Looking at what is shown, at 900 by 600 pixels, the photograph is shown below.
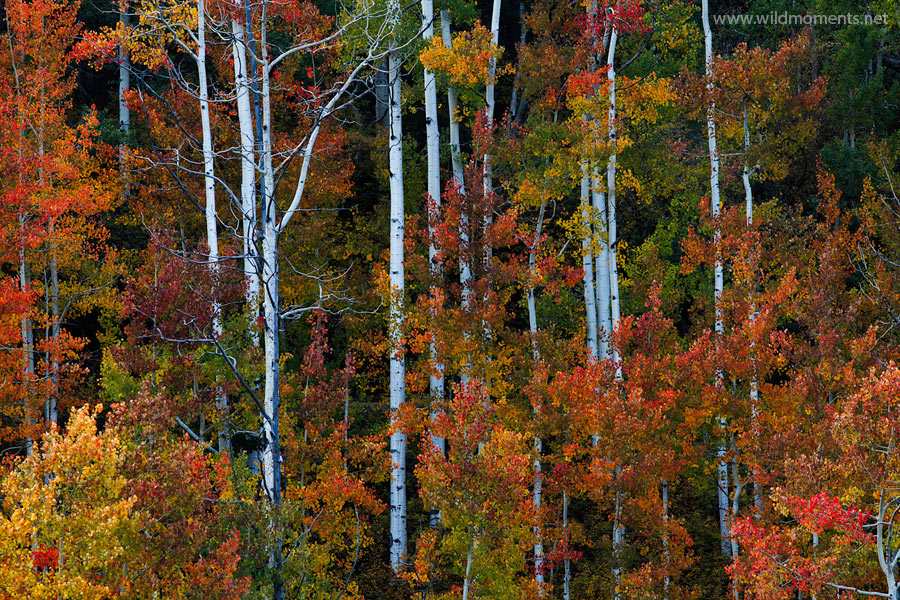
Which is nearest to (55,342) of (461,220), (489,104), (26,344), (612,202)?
(26,344)

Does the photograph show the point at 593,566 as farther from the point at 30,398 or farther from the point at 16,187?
the point at 16,187

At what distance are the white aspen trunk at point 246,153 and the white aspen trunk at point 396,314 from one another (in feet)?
9.23

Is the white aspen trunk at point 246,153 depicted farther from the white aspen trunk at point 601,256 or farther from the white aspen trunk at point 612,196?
the white aspen trunk at point 612,196

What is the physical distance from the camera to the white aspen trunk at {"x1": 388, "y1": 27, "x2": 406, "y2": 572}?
15.9m

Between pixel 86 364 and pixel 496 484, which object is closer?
pixel 496 484

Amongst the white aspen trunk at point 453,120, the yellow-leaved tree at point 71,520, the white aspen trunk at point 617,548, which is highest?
the white aspen trunk at point 453,120

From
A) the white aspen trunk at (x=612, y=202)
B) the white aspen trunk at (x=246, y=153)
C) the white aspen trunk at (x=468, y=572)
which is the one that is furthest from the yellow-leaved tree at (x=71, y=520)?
the white aspen trunk at (x=612, y=202)

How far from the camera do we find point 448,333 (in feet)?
52.1

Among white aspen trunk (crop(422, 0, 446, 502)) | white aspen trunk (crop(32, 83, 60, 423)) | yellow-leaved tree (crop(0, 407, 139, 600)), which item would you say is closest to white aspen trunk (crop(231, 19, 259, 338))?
yellow-leaved tree (crop(0, 407, 139, 600))

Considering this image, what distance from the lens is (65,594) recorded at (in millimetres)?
8891

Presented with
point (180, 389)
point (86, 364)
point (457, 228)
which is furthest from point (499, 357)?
point (86, 364)

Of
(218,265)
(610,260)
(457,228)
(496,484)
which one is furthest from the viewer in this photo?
(610,260)

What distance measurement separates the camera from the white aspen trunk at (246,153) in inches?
397

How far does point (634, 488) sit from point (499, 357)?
3.69 m
